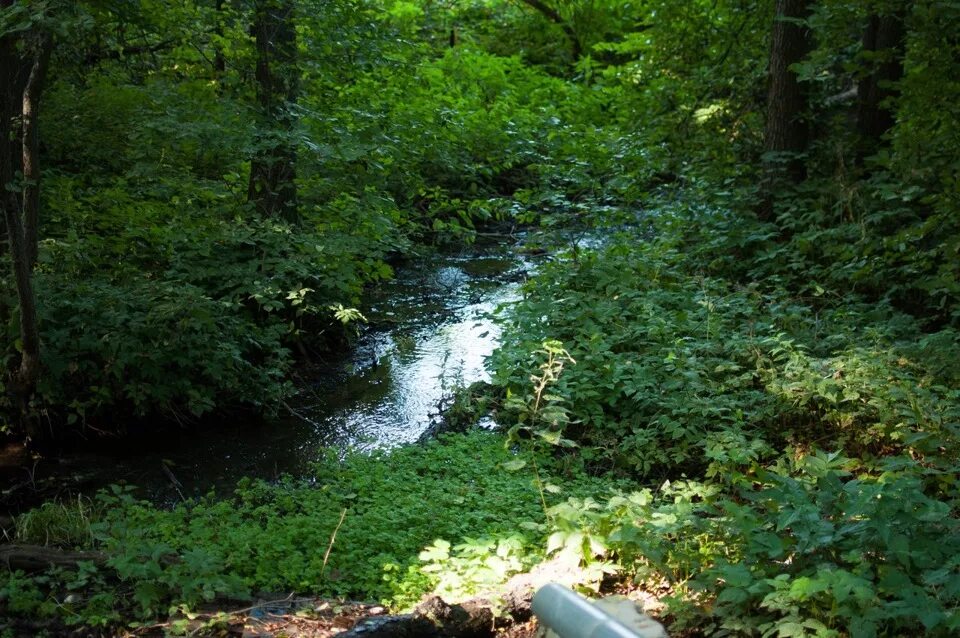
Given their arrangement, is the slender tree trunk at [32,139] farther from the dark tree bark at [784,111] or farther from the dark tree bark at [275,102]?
the dark tree bark at [784,111]

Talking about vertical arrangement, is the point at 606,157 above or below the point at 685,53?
below

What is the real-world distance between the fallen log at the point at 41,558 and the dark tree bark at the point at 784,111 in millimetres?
7734

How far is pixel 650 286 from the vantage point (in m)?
8.19

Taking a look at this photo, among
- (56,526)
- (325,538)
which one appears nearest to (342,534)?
(325,538)

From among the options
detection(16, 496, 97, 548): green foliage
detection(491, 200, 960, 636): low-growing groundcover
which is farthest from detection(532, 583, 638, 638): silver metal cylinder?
detection(16, 496, 97, 548): green foliage

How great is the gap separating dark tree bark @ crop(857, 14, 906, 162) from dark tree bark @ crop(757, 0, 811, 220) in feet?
2.45

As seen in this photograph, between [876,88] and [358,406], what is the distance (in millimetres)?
7155

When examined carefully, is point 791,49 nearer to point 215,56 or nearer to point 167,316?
point 215,56

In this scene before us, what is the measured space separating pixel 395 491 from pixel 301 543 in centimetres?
85

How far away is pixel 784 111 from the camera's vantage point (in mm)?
9438

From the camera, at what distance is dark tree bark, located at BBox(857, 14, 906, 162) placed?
916cm

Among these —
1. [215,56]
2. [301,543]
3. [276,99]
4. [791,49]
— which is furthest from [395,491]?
[791,49]

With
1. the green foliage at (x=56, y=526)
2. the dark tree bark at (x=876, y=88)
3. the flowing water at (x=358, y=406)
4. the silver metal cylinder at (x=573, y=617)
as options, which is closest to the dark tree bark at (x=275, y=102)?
the flowing water at (x=358, y=406)

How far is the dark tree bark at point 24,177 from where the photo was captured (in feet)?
18.7
